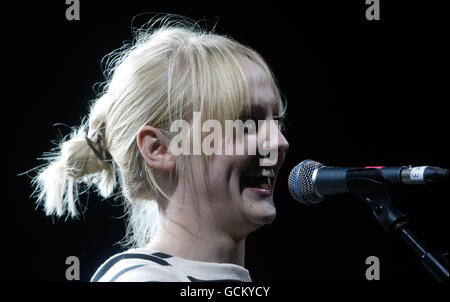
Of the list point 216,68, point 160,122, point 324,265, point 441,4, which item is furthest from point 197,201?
point 441,4

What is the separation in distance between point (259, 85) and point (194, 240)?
14.7 inches

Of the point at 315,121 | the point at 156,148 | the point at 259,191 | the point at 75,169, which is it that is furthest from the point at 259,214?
the point at 315,121

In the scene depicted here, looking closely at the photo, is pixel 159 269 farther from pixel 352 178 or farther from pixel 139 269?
pixel 352 178

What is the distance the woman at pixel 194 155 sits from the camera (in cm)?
119

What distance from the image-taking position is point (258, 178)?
125cm

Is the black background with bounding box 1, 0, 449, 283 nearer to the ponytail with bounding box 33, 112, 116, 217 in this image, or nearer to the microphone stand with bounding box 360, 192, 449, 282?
the ponytail with bounding box 33, 112, 116, 217

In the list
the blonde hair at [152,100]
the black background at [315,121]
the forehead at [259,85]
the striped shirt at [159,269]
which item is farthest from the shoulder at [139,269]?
the black background at [315,121]

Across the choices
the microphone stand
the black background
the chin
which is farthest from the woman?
the black background

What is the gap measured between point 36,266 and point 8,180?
35 cm

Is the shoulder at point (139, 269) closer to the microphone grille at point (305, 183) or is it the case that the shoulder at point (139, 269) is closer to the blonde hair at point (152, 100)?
the blonde hair at point (152, 100)

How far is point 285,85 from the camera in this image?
231 centimetres

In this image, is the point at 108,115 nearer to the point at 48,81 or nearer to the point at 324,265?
the point at 48,81

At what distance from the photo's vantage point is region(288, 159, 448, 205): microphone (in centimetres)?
93

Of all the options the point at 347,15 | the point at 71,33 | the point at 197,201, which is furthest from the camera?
the point at 347,15
